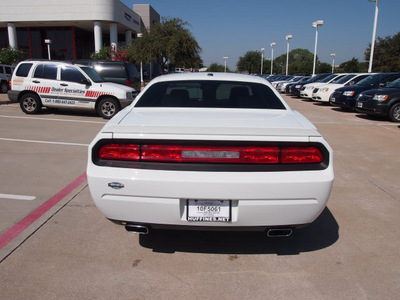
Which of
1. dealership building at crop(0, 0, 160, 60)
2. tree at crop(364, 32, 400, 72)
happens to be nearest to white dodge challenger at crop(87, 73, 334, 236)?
dealership building at crop(0, 0, 160, 60)

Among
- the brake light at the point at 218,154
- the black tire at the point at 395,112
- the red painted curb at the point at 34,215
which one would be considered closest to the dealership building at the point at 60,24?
the black tire at the point at 395,112

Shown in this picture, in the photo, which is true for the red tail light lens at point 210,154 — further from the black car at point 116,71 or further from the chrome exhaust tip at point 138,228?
the black car at point 116,71

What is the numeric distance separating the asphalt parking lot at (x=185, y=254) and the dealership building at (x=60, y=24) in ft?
113

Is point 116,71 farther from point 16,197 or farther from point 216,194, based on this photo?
point 216,194

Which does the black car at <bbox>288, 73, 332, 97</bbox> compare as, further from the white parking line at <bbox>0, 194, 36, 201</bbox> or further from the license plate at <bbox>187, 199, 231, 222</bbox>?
the license plate at <bbox>187, 199, 231, 222</bbox>

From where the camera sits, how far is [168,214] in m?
2.66

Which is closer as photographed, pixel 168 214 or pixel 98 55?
pixel 168 214

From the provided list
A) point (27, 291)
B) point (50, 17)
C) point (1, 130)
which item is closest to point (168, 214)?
point (27, 291)

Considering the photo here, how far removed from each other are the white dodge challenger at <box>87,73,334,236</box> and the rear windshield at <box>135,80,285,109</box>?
105 centimetres

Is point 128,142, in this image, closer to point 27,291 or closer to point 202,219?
point 202,219

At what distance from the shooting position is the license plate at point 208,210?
265 centimetres

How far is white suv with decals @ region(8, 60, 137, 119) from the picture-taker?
10.9 meters

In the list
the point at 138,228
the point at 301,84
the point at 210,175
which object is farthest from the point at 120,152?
the point at 301,84

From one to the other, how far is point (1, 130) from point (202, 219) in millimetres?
8040
